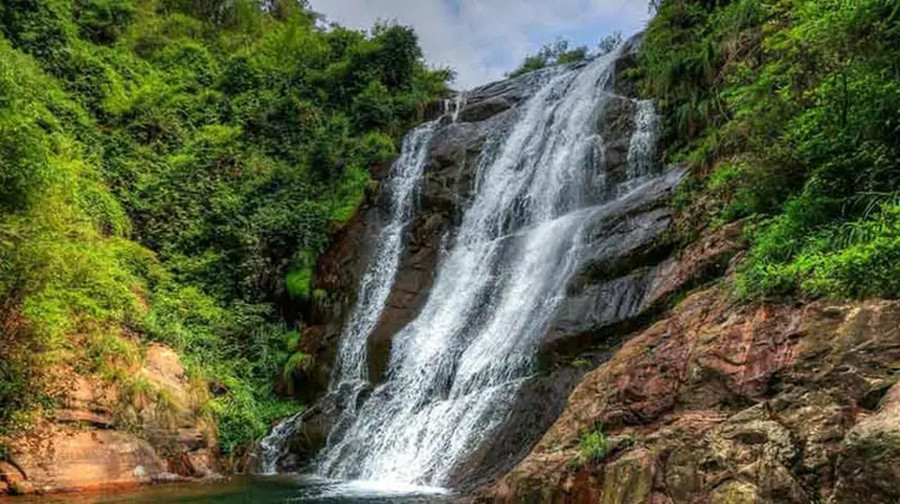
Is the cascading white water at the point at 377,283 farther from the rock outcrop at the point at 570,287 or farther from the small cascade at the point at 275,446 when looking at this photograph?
the rock outcrop at the point at 570,287

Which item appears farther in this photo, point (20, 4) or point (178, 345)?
point (20, 4)

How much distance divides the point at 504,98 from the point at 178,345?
47.2ft

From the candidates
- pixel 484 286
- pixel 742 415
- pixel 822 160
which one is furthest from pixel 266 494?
pixel 822 160

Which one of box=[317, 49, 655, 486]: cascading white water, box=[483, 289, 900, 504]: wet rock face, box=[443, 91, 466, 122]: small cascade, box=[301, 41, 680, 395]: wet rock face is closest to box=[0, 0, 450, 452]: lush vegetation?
box=[301, 41, 680, 395]: wet rock face

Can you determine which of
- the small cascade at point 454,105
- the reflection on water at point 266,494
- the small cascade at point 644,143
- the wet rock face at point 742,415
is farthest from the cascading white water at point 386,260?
the wet rock face at point 742,415

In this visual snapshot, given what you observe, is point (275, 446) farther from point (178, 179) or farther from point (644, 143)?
point (644, 143)

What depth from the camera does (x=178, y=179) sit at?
22078 mm

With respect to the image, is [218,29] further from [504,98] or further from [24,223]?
[24,223]

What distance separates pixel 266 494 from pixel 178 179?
13.9 metres

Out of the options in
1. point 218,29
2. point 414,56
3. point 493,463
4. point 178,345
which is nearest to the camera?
point 493,463

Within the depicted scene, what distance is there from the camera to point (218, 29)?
110ft

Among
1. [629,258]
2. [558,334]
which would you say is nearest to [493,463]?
[558,334]

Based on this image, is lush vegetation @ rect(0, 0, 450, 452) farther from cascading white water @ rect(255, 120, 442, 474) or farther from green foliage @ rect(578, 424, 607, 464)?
green foliage @ rect(578, 424, 607, 464)

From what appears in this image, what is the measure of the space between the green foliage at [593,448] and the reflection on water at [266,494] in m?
3.63
